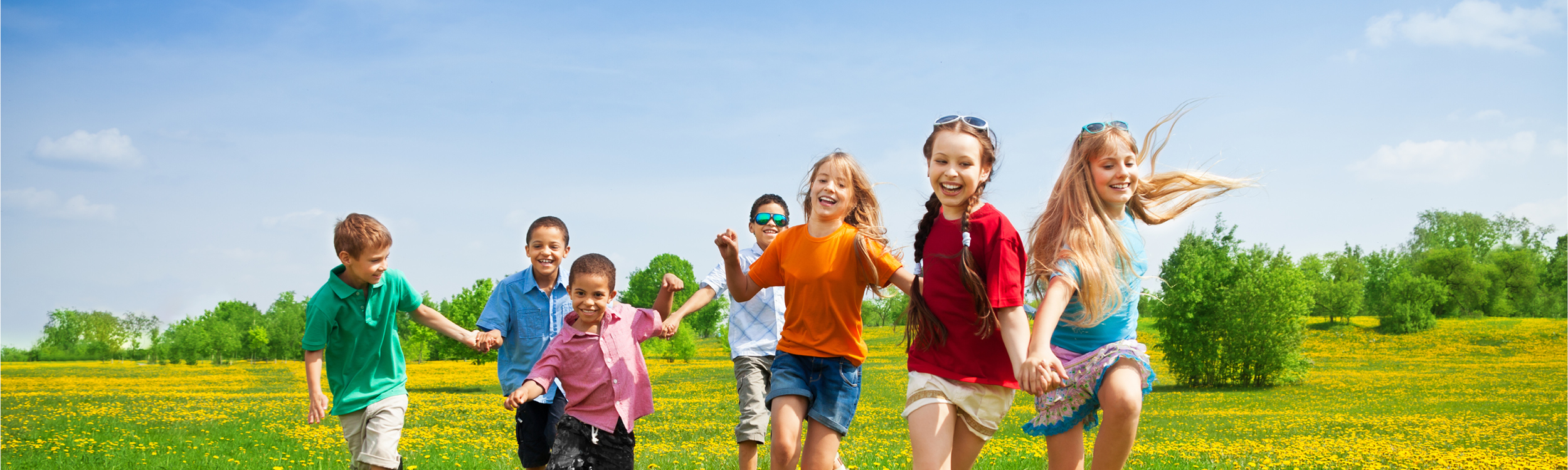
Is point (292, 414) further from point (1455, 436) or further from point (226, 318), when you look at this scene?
point (226, 318)

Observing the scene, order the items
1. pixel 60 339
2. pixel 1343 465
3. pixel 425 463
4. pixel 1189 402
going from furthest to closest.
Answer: pixel 60 339 < pixel 1189 402 < pixel 1343 465 < pixel 425 463

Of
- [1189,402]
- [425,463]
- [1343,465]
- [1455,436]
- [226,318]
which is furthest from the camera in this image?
[226,318]

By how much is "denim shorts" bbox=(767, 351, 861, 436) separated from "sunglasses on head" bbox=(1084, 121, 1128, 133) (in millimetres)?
1485

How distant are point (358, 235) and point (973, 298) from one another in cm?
320

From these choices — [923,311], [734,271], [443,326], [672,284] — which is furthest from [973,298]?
[443,326]

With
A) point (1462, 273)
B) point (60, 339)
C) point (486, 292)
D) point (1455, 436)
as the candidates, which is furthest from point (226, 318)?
point (1462, 273)

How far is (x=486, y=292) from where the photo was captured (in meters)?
35.0

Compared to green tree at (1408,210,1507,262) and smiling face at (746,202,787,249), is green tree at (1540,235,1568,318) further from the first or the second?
smiling face at (746,202,787,249)

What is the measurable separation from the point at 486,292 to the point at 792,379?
3321 cm

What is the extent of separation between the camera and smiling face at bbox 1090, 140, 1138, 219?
384 cm

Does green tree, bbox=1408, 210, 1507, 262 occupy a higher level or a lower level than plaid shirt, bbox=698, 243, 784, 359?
higher

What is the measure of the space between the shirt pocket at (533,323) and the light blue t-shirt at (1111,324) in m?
2.97

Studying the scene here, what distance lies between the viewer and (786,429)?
3871 millimetres

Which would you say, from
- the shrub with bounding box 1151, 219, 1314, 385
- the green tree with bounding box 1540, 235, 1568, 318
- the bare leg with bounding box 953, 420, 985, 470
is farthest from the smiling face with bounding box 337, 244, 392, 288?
the green tree with bounding box 1540, 235, 1568, 318
